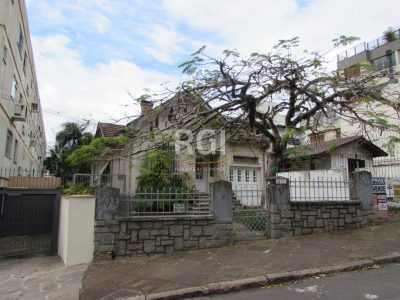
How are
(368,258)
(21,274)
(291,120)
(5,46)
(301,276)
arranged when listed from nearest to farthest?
(301,276), (368,258), (21,274), (291,120), (5,46)

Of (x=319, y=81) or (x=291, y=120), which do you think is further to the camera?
(x=291, y=120)

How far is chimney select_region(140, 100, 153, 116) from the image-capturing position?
33.0ft

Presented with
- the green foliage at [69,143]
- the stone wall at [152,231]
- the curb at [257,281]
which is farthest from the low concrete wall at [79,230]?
the green foliage at [69,143]

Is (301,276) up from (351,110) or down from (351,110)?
down

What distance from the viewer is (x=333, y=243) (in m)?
8.48

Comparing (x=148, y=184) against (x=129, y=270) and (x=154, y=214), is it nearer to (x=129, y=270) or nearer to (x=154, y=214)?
(x=154, y=214)

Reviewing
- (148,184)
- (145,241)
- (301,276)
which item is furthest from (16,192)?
(301,276)

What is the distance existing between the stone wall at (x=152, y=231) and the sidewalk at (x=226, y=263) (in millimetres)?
292

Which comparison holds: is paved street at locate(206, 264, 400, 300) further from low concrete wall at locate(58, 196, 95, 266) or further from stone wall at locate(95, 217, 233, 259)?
low concrete wall at locate(58, 196, 95, 266)

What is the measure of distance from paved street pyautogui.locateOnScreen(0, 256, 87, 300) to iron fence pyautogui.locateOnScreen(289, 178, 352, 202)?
21.8 ft

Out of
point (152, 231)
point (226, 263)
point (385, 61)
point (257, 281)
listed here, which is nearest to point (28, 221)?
point (152, 231)

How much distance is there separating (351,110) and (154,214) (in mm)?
6858

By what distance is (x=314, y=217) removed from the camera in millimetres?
9836

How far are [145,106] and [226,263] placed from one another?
5.70 metres
